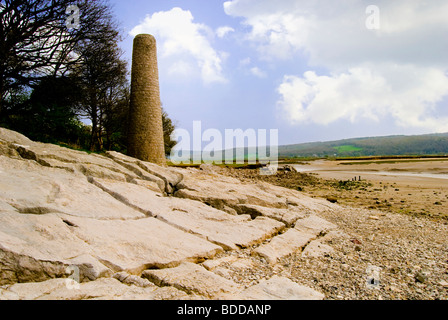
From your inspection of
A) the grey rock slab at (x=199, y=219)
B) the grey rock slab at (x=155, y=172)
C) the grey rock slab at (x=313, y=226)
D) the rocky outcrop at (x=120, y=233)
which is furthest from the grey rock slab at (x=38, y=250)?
the grey rock slab at (x=313, y=226)

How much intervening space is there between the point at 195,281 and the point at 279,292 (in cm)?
115

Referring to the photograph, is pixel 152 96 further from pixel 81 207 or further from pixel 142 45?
pixel 81 207

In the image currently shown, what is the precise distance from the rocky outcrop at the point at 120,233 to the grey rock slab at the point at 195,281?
0.6 inches

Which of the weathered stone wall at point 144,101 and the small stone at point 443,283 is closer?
the small stone at point 443,283

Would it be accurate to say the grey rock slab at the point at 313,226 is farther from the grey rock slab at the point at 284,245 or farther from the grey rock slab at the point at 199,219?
the grey rock slab at the point at 199,219

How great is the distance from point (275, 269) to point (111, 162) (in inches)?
280

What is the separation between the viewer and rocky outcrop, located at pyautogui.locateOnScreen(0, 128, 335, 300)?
3.63 meters

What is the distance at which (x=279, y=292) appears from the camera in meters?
3.91

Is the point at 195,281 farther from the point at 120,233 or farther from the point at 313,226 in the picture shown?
the point at 313,226

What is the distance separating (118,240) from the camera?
473cm

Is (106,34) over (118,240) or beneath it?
over

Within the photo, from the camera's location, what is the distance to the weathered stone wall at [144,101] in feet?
46.5

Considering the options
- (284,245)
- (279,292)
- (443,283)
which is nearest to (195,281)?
(279,292)

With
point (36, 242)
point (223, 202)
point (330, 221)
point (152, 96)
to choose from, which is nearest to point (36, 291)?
point (36, 242)
